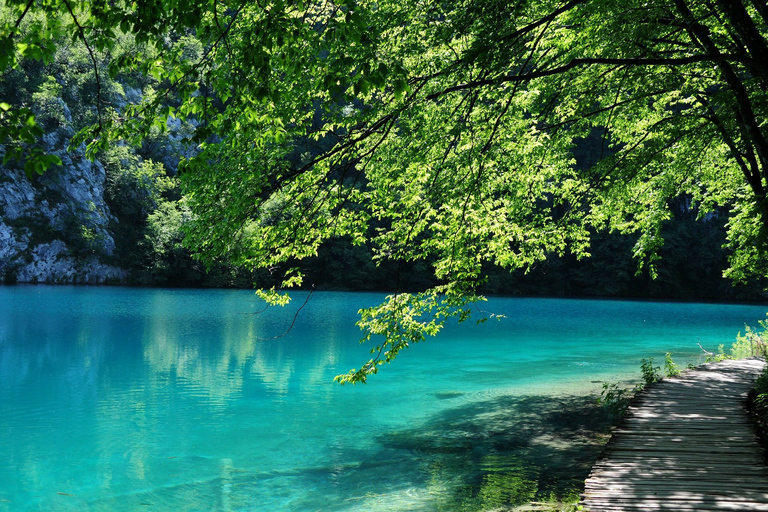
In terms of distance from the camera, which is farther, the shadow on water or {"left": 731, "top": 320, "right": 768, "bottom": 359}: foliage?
{"left": 731, "top": 320, "right": 768, "bottom": 359}: foliage

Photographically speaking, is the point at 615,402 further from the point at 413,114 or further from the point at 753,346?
the point at 753,346

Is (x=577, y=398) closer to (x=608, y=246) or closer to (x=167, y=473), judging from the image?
(x=167, y=473)

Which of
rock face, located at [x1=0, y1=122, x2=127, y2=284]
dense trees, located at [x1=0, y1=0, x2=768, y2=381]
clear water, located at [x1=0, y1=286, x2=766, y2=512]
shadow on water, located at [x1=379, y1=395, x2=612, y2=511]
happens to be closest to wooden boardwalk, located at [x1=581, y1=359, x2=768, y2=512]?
shadow on water, located at [x1=379, y1=395, x2=612, y2=511]

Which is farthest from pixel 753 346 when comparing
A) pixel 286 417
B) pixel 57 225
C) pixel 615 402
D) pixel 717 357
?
pixel 57 225

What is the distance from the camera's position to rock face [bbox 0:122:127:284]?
45688mm

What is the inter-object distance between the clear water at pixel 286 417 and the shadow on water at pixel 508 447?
0.04 metres

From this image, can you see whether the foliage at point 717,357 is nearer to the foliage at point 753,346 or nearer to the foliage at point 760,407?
the foliage at point 753,346

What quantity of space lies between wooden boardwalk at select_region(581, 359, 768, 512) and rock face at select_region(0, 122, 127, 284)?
4929 centimetres

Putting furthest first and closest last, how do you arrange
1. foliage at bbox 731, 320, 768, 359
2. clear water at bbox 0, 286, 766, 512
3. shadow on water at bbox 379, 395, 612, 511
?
foliage at bbox 731, 320, 768, 359 < clear water at bbox 0, 286, 766, 512 < shadow on water at bbox 379, 395, 612, 511

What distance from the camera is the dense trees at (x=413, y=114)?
13.4 ft

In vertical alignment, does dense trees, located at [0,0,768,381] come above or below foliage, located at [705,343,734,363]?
above

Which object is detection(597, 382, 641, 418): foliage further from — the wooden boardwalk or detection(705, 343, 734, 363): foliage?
detection(705, 343, 734, 363): foliage

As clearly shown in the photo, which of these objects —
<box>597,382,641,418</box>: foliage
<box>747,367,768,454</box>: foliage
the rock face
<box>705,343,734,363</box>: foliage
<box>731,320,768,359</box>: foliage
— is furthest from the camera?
the rock face

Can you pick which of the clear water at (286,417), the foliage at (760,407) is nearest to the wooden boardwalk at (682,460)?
the foliage at (760,407)
